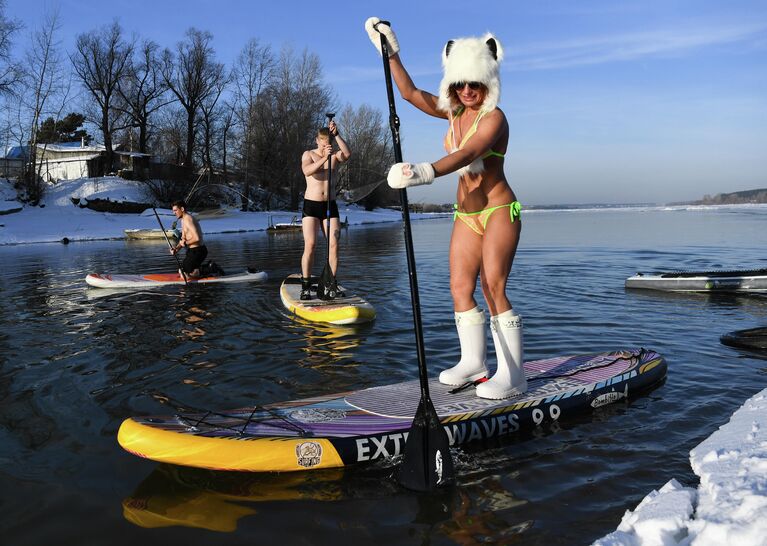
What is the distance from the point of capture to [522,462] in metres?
3.77

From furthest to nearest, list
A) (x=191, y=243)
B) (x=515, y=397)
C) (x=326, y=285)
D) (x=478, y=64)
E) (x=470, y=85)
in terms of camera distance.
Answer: (x=191, y=243), (x=326, y=285), (x=515, y=397), (x=470, y=85), (x=478, y=64)

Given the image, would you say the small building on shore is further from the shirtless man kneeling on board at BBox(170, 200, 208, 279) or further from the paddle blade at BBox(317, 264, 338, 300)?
the paddle blade at BBox(317, 264, 338, 300)

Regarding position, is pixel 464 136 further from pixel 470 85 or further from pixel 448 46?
Answer: pixel 448 46

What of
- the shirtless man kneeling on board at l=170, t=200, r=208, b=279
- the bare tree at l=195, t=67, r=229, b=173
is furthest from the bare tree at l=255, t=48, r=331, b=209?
the shirtless man kneeling on board at l=170, t=200, r=208, b=279

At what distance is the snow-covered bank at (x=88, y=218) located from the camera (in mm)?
33781

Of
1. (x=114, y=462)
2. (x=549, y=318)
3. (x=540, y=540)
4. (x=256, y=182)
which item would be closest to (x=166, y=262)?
(x=549, y=318)

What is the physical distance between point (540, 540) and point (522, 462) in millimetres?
922

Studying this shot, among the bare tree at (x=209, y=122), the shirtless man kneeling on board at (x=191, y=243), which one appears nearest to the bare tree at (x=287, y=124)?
the bare tree at (x=209, y=122)

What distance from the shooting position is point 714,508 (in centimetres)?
256

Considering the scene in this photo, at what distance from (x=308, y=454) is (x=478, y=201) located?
2.25 meters

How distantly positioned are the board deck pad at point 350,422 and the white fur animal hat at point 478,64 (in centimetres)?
223

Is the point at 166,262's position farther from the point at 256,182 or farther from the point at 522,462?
the point at 256,182

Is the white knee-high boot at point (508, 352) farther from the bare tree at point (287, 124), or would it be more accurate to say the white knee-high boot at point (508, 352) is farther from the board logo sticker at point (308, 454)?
the bare tree at point (287, 124)

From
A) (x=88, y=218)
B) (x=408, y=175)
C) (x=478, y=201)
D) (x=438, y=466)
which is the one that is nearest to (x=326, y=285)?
(x=478, y=201)
